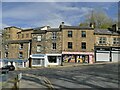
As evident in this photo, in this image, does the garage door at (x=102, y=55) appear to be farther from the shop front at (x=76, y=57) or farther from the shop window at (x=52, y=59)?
the shop window at (x=52, y=59)

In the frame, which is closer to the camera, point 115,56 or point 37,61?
point 115,56

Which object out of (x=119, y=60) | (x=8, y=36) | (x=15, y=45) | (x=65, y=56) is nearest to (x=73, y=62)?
(x=65, y=56)

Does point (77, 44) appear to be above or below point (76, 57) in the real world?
above

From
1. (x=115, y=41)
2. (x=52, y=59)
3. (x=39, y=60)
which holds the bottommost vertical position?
(x=39, y=60)

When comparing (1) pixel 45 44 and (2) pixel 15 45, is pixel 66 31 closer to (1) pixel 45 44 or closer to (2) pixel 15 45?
(1) pixel 45 44

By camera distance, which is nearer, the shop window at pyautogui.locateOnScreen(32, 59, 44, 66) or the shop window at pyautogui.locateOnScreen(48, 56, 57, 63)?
the shop window at pyautogui.locateOnScreen(48, 56, 57, 63)

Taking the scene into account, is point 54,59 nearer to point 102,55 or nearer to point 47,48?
point 47,48

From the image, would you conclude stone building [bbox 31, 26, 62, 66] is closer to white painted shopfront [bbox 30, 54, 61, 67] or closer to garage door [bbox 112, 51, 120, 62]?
white painted shopfront [bbox 30, 54, 61, 67]

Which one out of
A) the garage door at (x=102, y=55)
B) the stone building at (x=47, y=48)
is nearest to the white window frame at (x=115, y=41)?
the garage door at (x=102, y=55)

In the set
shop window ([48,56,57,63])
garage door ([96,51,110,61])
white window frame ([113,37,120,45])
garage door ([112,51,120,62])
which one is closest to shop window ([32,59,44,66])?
shop window ([48,56,57,63])

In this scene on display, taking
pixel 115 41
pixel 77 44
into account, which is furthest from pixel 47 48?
pixel 115 41

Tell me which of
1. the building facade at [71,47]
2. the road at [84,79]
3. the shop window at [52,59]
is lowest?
the road at [84,79]

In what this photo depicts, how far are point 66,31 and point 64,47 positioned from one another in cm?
346

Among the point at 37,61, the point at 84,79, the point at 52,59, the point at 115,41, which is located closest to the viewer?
the point at 84,79
